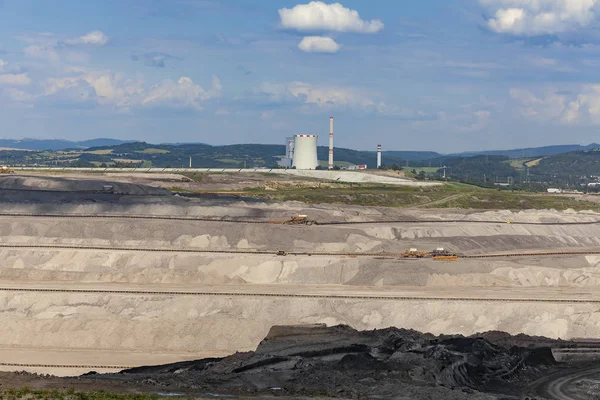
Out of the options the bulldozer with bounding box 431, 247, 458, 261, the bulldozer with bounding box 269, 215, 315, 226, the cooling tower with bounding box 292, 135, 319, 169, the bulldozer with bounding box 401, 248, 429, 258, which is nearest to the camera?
the bulldozer with bounding box 431, 247, 458, 261

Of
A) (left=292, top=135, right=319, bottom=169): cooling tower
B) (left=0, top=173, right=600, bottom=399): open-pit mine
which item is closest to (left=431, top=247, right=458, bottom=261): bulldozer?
(left=0, top=173, right=600, bottom=399): open-pit mine

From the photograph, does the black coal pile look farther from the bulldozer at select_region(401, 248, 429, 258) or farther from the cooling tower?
the cooling tower

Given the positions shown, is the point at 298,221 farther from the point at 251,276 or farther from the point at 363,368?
the point at 363,368

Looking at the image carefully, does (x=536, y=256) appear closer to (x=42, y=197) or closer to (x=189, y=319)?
(x=189, y=319)

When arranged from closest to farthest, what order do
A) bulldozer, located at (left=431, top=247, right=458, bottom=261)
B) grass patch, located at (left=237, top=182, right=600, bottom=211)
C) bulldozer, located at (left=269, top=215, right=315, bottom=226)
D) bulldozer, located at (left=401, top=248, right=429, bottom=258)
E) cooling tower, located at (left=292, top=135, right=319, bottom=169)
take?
bulldozer, located at (left=431, top=247, right=458, bottom=261)
bulldozer, located at (left=401, top=248, right=429, bottom=258)
bulldozer, located at (left=269, top=215, right=315, bottom=226)
grass patch, located at (left=237, top=182, right=600, bottom=211)
cooling tower, located at (left=292, top=135, right=319, bottom=169)

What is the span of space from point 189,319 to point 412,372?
63.6 feet

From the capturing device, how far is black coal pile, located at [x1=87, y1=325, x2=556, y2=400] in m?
34.7

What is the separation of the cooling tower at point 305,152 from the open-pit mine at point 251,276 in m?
98.5

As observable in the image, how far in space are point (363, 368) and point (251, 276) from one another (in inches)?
1018

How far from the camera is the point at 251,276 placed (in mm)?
63969

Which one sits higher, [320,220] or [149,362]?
[320,220]

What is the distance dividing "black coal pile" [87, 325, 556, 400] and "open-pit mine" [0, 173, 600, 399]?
1.69m

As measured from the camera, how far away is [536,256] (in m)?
73.0

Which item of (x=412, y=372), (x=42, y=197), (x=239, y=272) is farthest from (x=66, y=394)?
(x=42, y=197)
